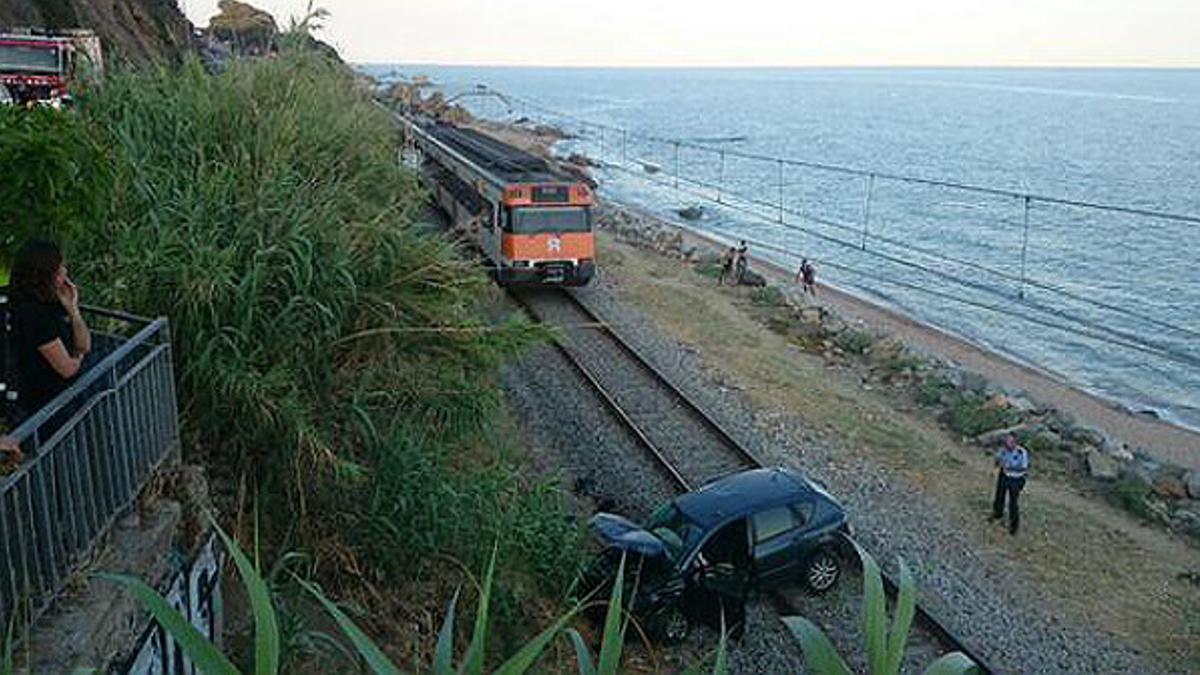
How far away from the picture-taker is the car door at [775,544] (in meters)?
12.3

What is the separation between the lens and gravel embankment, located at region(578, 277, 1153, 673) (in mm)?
12180

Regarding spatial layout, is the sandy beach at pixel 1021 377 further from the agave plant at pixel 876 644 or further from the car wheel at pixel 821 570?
the agave plant at pixel 876 644

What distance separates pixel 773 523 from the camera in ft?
41.1

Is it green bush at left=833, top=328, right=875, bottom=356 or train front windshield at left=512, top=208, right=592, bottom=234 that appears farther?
green bush at left=833, top=328, right=875, bottom=356

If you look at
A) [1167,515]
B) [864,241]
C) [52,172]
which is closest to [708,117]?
[864,241]

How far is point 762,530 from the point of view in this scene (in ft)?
40.8

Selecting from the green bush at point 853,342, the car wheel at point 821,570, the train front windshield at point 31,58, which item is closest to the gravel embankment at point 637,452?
the car wheel at point 821,570

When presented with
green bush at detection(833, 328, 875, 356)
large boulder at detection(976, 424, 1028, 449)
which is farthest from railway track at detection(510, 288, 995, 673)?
green bush at detection(833, 328, 875, 356)

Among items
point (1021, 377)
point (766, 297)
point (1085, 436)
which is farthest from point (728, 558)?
point (1021, 377)

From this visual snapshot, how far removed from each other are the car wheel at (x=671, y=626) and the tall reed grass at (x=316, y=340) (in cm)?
112

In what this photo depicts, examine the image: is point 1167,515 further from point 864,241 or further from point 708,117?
point 708,117

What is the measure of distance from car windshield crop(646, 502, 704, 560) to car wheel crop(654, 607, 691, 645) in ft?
2.05

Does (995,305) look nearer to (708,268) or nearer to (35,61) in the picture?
(708,268)

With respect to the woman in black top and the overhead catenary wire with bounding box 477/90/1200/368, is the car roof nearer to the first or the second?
the woman in black top
